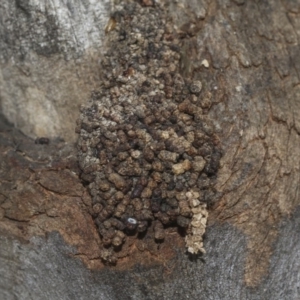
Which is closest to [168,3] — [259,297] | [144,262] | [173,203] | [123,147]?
[123,147]

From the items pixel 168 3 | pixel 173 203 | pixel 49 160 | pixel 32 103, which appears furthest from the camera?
pixel 32 103

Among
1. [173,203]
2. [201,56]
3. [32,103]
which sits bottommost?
[32,103]

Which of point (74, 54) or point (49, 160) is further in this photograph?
point (74, 54)

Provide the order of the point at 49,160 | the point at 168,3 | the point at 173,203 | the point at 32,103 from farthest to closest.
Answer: the point at 32,103 → the point at 168,3 → the point at 49,160 → the point at 173,203

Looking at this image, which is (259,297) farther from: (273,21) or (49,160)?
(273,21)

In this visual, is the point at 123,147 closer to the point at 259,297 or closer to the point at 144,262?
the point at 144,262

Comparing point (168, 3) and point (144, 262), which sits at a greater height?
point (168, 3)
